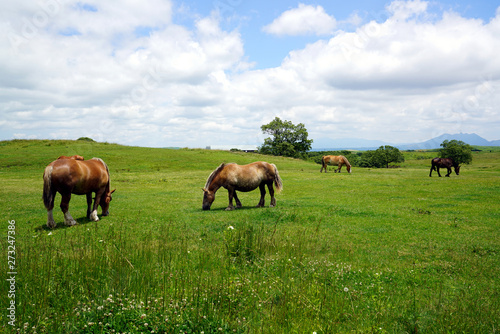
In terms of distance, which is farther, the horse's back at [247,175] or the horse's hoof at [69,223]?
the horse's back at [247,175]

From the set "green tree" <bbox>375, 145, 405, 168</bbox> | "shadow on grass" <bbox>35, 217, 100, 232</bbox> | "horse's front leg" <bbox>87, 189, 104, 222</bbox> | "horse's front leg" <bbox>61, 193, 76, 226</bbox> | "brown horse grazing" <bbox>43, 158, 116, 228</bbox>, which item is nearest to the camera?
"brown horse grazing" <bbox>43, 158, 116, 228</bbox>

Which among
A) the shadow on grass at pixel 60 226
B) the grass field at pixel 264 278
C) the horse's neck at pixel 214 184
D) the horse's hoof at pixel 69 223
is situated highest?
the horse's neck at pixel 214 184

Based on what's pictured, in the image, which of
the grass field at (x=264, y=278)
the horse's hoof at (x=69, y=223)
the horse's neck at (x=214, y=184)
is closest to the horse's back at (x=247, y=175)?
the horse's neck at (x=214, y=184)

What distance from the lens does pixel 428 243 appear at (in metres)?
10.1

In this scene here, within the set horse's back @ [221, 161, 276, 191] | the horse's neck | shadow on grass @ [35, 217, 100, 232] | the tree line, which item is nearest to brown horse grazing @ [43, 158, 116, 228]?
shadow on grass @ [35, 217, 100, 232]

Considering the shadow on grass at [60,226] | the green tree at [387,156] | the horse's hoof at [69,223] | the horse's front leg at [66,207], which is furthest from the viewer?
the green tree at [387,156]

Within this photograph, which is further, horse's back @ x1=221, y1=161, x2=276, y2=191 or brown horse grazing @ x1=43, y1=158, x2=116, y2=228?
horse's back @ x1=221, y1=161, x2=276, y2=191

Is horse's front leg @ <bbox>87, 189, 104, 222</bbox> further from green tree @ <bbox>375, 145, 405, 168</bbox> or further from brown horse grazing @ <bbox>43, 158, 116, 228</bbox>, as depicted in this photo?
green tree @ <bbox>375, 145, 405, 168</bbox>

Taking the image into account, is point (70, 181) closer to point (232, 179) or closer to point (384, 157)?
point (232, 179)

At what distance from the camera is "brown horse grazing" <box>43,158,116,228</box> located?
38.0 feet

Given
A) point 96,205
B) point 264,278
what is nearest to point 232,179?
point 96,205

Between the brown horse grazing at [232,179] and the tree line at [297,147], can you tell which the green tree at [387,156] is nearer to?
the tree line at [297,147]

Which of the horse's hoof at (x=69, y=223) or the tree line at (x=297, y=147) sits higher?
the tree line at (x=297, y=147)

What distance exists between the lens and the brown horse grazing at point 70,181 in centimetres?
1159
